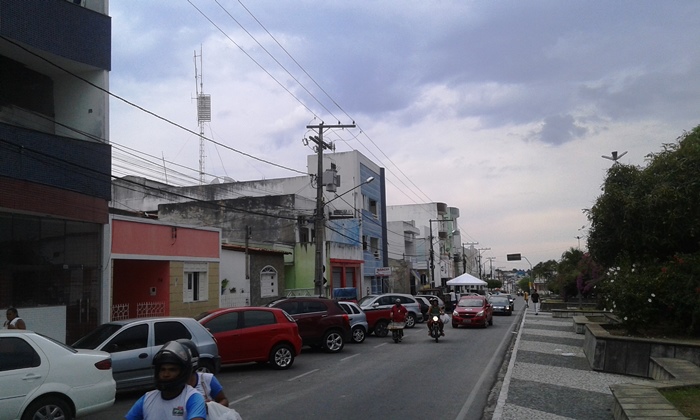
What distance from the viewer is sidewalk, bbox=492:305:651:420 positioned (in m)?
9.19

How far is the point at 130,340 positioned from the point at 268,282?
1990 centimetres

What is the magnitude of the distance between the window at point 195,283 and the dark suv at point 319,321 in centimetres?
598

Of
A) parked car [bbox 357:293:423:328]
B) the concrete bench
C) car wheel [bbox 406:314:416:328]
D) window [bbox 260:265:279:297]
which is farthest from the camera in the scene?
window [bbox 260:265:279:297]

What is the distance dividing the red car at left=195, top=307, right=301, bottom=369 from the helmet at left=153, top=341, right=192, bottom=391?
10.8m

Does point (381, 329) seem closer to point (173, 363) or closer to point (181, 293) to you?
point (181, 293)

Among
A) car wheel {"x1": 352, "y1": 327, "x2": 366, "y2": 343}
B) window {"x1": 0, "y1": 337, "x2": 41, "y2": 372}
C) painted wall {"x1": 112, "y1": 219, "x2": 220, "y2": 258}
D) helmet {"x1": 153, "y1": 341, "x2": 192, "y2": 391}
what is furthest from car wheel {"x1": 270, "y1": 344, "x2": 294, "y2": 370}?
helmet {"x1": 153, "y1": 341, "x2": 192, "y2": 391}

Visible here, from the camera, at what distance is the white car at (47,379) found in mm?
7504

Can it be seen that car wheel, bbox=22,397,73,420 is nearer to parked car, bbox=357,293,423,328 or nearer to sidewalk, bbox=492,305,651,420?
sidewalk, bbox=492,305,651,420

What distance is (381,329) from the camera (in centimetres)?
2520

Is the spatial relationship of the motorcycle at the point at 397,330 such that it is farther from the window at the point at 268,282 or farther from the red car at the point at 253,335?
the window at the point at 268,282

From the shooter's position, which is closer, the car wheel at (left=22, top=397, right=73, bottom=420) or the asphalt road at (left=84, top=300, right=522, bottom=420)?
the car wheel at (left=22, top=397, right=73, bottom=420)

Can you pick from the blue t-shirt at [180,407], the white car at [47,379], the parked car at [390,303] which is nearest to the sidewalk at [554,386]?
the white car at [47,379]

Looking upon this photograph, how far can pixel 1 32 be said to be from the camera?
48.8 ft

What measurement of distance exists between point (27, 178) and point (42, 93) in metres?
3.97
